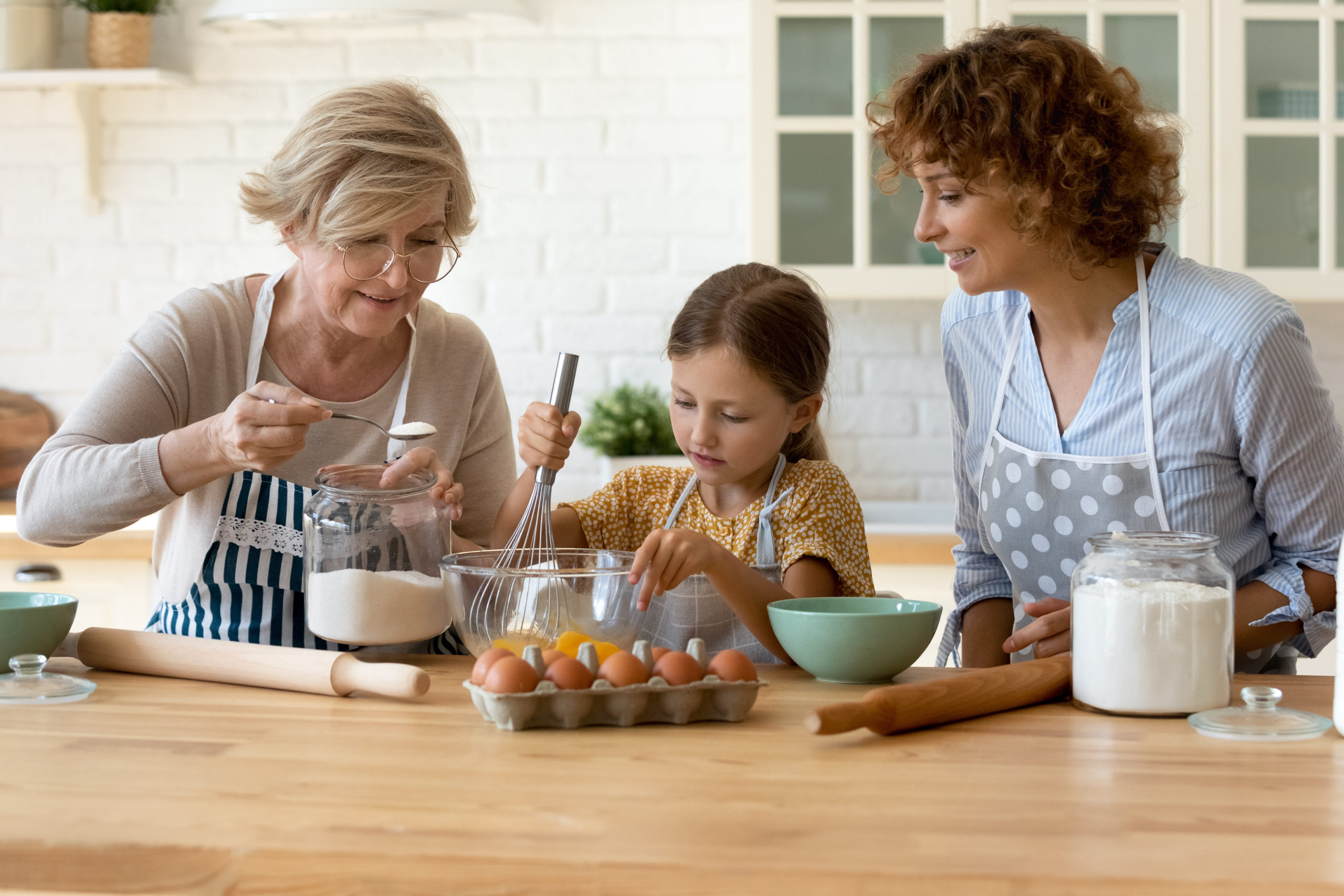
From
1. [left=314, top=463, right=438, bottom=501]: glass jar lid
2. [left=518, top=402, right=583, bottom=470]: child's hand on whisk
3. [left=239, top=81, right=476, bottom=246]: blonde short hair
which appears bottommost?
[left=314, top=463, right=438, bottom=501]: glass jar lid

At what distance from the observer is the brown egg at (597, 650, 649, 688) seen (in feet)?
3.44

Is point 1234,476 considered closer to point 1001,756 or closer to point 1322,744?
point 1322,744

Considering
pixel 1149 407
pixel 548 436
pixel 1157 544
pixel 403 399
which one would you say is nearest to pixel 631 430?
pixel 403 399

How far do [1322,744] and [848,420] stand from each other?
2132mm

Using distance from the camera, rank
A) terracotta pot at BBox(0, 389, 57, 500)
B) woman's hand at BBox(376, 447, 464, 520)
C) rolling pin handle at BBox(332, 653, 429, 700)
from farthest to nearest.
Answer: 1. terracotta pot at BBox(0, 389, 57, 500)
2. woman's hand at BBox(376, 447, 464, 520)
3. rolling pin handle at BBox(332, 653, 429, 700)

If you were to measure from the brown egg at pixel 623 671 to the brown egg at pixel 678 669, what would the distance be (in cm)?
1

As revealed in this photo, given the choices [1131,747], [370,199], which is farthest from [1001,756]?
[370,199]

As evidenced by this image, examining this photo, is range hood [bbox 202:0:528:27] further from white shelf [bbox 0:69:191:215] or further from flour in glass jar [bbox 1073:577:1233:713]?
flour in glass jar [bbox 1073:577:1233:713]

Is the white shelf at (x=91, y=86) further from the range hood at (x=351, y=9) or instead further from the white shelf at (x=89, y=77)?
the range hood at (x=351, y=9)

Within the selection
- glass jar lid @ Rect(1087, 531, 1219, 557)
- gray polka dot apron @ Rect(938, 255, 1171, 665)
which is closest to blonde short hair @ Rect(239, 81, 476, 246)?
gray polka dot apron @ Rect(938, 255, 1171, 665)

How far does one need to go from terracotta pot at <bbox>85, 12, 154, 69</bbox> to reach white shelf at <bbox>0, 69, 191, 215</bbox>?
0.03m

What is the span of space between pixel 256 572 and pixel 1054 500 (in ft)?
3.15

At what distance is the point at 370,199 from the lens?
1.49 metres

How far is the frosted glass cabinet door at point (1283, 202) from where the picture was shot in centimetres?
271
